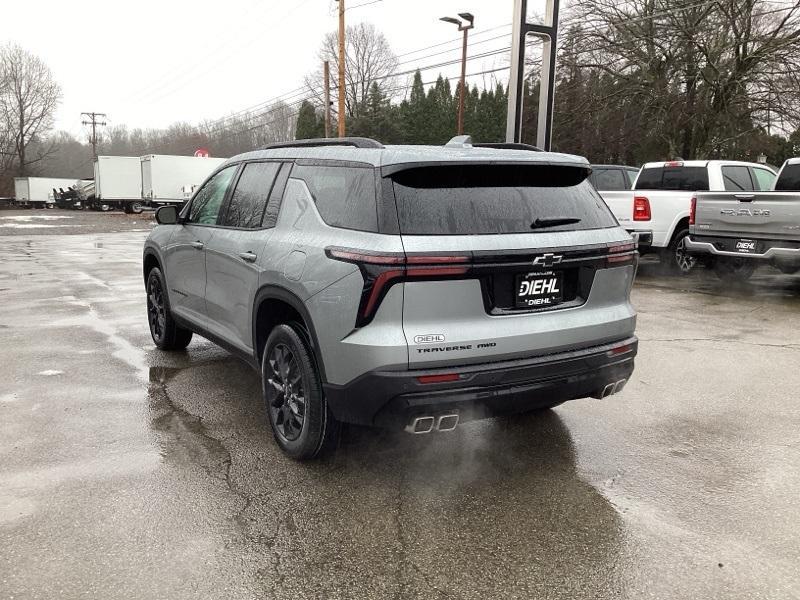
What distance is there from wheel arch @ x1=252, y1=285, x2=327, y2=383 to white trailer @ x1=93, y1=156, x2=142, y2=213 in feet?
150

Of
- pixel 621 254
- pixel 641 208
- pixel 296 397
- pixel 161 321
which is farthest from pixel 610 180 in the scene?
pixel 296 397

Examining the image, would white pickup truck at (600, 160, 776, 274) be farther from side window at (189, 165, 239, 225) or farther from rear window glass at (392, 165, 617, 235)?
rear window glass at (392, 165, 617, 235)

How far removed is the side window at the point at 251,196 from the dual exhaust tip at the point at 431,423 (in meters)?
1.74

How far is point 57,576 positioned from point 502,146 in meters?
3.07

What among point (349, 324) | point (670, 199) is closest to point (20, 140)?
point (670, 199)

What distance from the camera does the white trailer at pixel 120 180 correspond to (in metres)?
46.2

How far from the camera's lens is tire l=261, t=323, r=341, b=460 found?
357 cm

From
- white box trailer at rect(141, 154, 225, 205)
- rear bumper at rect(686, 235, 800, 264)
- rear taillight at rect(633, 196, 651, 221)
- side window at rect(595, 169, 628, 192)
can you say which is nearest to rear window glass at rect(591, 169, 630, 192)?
side window at rect(595, 169, 628, 192)

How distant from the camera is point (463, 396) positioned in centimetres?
317

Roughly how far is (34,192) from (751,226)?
64.5 metres

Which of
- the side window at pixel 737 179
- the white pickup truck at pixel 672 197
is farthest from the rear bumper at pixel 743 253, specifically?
the side window at pixel 737 179

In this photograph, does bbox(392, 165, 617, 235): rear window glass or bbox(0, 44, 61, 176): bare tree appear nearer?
bbox(392, 165, 617, 235): rear window glass

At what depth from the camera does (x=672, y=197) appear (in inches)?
451

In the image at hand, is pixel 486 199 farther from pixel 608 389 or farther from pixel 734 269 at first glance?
pixel 734 269
